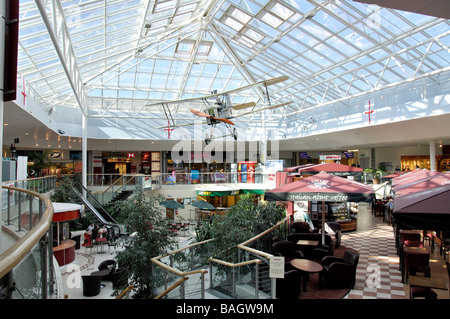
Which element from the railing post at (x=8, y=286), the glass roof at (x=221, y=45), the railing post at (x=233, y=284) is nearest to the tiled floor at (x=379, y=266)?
the railing post at (x=233, y=284)

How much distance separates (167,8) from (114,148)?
17.6 meters

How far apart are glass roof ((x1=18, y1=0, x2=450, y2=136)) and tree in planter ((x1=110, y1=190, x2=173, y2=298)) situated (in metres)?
4.80

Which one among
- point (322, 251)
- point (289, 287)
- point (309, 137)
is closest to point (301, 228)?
point (322, 251)

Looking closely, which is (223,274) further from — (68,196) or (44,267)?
(68,196)

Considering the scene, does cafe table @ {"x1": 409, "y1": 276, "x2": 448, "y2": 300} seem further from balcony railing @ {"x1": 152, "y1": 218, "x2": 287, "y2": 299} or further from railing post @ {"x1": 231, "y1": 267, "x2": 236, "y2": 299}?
railing post @ {"x1": 231, "y1": 267, "x2": 236, "y2": 299}

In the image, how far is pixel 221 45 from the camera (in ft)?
70.1

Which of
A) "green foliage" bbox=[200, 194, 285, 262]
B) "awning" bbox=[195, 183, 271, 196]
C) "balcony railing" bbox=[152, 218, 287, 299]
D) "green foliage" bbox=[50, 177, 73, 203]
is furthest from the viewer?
"awning" bbox=[195, 183, 271, 196]

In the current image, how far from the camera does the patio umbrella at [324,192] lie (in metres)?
6.59

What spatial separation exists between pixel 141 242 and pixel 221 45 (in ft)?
56.3

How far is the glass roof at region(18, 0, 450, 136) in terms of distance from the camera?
12.2m

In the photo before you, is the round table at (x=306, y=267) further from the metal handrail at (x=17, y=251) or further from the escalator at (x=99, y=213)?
the escalator at (x=99, y=213)

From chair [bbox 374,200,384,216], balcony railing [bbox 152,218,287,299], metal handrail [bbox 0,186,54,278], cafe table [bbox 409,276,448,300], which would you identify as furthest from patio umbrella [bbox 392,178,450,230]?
chair [bbox 374,200,384,216]
